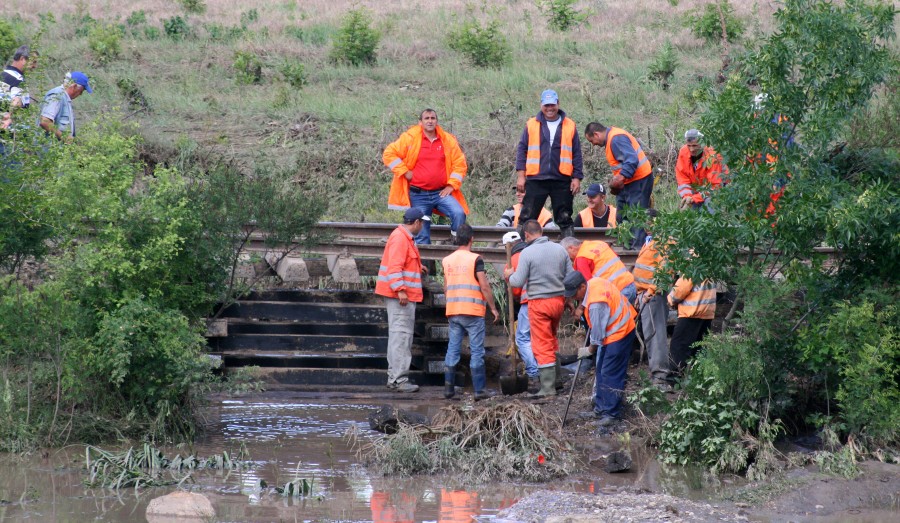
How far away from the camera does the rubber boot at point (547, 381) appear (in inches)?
459

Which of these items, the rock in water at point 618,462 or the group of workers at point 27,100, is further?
the group of workers at point 27,100

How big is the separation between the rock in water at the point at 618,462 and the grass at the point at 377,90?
837 centimetres

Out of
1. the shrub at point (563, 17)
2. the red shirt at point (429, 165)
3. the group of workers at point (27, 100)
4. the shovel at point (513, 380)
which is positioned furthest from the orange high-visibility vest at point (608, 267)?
the shrub at point (563, 17)

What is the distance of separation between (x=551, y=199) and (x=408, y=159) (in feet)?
6.14

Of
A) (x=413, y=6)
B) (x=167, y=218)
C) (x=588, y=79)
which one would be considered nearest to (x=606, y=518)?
(x=167, y=218)

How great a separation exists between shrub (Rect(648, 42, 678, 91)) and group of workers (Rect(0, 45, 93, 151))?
44.4 feet

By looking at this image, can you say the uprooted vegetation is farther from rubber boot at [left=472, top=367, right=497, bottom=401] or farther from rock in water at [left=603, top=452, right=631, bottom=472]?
rubber boot at [left=472, top=367, right=497, bottom=401]

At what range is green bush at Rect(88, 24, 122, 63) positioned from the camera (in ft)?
78.4

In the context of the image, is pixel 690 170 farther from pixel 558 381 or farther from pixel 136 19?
pixel 136 19

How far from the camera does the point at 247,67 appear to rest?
23688 millimetres

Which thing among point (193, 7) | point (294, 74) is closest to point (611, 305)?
point (294, 74)

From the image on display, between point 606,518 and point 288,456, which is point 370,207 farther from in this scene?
point 606,518

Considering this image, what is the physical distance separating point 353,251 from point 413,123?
→ 7.62 metres

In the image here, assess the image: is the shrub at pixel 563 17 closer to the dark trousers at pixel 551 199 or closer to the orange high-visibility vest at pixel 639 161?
the orange high-visibility vest at pixel 639 161
